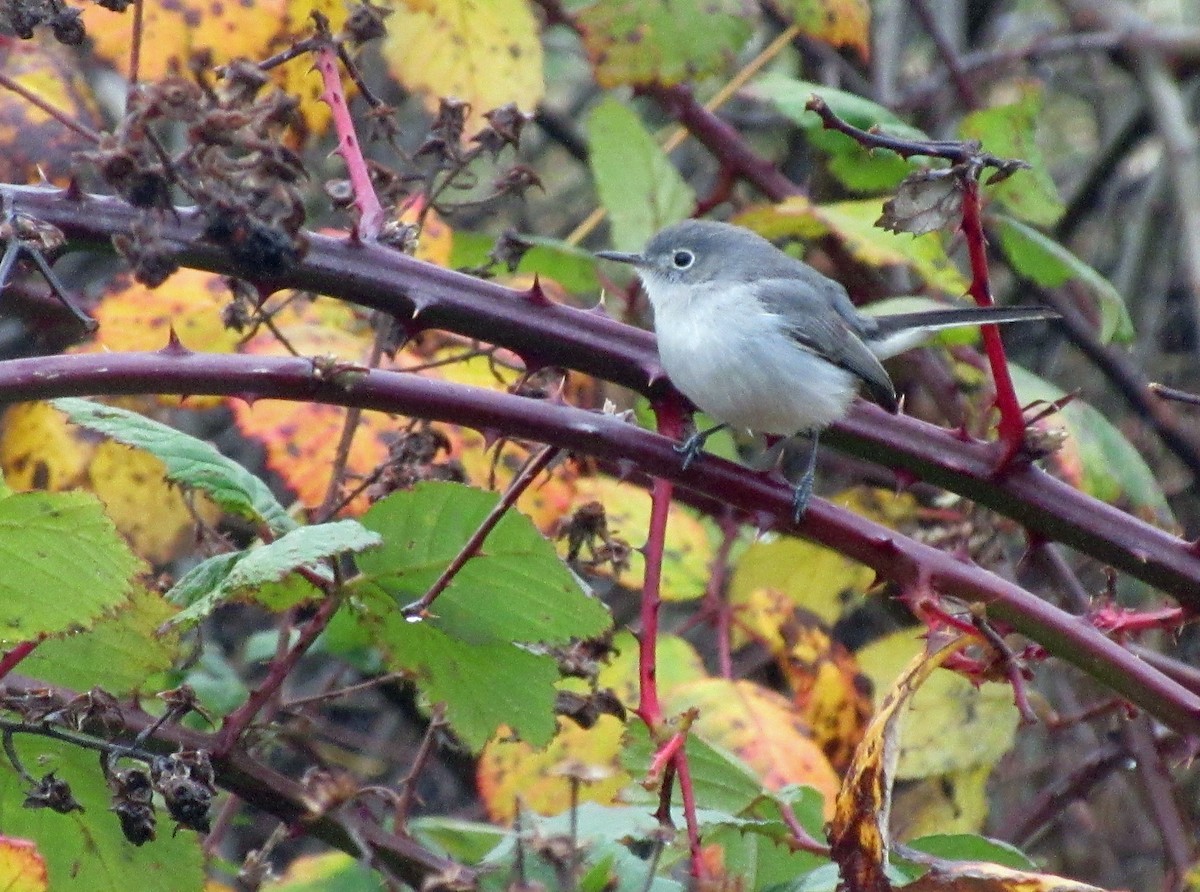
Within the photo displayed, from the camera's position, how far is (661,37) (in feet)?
10.4

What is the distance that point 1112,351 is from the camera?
4727 mm

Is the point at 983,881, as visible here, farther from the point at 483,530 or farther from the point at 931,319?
the point at 931,319

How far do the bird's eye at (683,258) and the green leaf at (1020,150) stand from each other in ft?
2.48

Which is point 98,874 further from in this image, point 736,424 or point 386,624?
point 736,424

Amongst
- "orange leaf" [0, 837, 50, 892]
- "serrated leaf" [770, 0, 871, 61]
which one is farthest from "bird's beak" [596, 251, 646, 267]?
"orange leaf" [0, 837, 50, 892]

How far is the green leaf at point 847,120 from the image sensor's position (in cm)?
338

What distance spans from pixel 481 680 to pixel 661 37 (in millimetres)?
1699

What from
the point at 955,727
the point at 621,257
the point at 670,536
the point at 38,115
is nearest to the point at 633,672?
the point at 670,536

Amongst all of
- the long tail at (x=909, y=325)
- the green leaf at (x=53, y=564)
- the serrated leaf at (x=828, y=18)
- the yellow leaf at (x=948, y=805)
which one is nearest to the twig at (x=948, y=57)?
the serrated leaf at (x=828, y=18)

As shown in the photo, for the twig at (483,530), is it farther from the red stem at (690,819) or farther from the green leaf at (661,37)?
the green leaf at (661,37)

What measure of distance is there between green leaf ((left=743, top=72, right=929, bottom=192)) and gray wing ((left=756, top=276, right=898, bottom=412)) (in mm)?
283

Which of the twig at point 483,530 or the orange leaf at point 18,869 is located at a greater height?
the twig at point 483,530

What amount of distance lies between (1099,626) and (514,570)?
0.80 m

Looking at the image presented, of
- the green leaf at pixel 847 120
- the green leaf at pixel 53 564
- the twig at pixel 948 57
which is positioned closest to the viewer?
the green leaf at pixel 53 564
